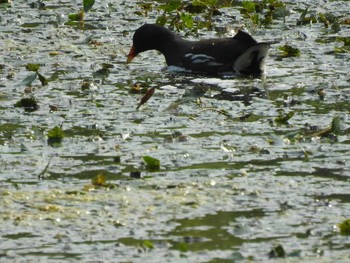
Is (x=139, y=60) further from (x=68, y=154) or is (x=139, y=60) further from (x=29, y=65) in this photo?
(x=68, y=154)

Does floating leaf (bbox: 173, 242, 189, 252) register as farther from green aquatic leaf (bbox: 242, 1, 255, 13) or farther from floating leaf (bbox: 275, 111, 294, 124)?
green aquatic leaf (bbox: 242, 1, 255, 13)

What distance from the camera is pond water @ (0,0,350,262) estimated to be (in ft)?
22.2

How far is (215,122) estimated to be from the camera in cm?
959

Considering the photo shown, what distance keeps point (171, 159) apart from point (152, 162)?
0.30 metres

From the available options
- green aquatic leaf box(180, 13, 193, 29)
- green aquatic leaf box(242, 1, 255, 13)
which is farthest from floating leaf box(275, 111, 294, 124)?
green aquatic leaf box(242, 1, 255, 13)

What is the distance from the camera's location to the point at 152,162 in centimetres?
823

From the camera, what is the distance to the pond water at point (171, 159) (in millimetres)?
6773

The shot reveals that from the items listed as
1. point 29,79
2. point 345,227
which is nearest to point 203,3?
point 29,79

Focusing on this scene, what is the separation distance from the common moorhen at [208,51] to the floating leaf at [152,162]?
3.82m

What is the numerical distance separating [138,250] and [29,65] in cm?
539

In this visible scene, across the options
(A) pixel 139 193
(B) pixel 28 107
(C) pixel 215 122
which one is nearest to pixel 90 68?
(B) pixel 28 107

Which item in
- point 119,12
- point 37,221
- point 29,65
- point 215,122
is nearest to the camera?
point 37,221

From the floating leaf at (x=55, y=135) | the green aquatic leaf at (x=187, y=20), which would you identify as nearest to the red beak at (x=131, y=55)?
the green aquatic leaf at (x=187, y=20)

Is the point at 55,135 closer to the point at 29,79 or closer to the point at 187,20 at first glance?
the point at 29,79
